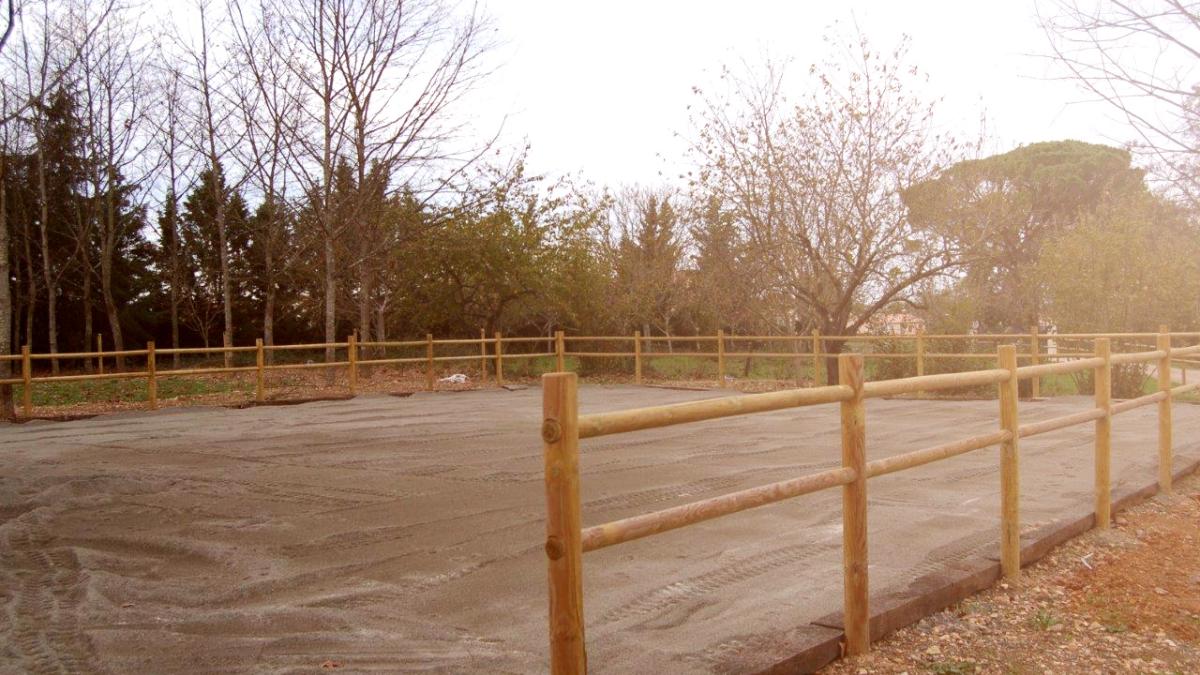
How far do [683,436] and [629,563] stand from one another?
5362 mm

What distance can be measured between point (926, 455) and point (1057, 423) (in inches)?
62.6

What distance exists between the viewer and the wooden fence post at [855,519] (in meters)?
3.40

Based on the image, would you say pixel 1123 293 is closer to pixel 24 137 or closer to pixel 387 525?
pixel 387 525

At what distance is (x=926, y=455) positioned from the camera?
4035mm

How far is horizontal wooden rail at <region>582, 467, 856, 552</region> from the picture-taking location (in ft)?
8.16

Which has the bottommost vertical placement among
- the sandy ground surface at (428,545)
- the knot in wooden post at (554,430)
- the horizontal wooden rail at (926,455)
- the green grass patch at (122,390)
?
the sandy ground surface at (428,545)

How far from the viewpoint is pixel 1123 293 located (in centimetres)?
1723

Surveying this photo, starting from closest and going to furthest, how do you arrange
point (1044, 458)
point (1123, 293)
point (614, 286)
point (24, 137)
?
point (1044, 458) < point (1123, 293) < point (24, 137) < point (614, 286)

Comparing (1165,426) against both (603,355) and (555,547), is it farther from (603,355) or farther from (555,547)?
(603,355)

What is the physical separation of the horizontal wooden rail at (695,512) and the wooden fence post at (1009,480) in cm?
137

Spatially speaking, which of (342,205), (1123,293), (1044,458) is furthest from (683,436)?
(342,205)

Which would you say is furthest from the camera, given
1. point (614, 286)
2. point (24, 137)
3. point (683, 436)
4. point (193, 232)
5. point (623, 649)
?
point (193, 232)

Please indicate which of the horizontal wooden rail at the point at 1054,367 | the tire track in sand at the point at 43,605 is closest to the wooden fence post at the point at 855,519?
the horizontal wooden rail at the point at 1054,367

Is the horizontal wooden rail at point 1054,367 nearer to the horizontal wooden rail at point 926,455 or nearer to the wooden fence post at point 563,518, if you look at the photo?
the horizontal wooden rail at point 926,455
